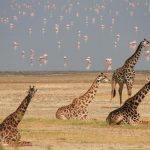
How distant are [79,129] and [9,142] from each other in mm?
5023

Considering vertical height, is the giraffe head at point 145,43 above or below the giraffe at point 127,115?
above

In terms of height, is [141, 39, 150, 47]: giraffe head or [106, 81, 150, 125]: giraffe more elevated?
[141, 39, 150, 47]: giraffe head

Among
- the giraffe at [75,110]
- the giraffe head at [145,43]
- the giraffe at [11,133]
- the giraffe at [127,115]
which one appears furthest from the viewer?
the giraffe head at [145,43]

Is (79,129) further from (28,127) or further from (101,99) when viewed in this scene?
(101,99)

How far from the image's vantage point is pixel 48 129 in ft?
76.2

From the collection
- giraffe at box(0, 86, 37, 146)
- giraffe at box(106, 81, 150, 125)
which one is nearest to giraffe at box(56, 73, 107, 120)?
giraffe at box(106, 81, 150, 125)

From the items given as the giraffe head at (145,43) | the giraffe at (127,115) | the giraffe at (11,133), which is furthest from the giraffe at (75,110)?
the giraffe head at (145,43)

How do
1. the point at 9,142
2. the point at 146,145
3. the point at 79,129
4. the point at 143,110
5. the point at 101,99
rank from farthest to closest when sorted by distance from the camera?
the point at 101,99 → the point at 143,110 → the point at 79,129 → the point at 146,145 → the point at 9,142

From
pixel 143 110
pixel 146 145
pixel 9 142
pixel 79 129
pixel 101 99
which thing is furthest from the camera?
pixel 101 99

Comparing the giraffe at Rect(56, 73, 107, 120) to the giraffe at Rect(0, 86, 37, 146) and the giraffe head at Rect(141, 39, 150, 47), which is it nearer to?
the giraffe at Rect(0, 86, 37, 146)

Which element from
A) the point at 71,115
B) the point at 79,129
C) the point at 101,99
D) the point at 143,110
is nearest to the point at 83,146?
the point at 79,129

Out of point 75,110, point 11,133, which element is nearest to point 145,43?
point 75,110

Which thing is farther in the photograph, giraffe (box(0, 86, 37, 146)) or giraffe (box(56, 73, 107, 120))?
giraffe (box(56, 73, 107, 120))

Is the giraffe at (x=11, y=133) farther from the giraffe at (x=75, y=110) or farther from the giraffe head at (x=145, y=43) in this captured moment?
the giraffe head at (x=145, y=43)
